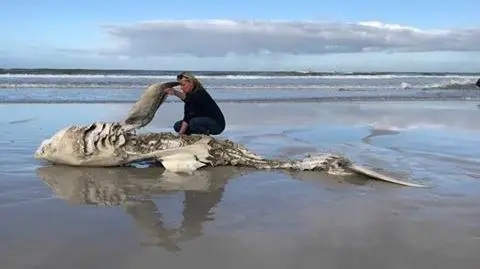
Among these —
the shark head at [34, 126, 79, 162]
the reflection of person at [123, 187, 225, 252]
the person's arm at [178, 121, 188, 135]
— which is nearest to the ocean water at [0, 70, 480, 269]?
the reflection of person at [123, 187, 225, 252]

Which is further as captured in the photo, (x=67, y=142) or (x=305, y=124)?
(x=305, y=124)

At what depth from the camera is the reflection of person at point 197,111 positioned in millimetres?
7879

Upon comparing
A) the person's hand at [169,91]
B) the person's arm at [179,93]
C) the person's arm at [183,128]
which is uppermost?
the person's hand at [169,91]

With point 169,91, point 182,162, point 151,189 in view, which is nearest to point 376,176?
point 182,162

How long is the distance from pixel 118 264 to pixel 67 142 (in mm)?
3711

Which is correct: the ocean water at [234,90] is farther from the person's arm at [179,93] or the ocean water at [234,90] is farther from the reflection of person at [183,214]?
the reflection of person at [183,214]

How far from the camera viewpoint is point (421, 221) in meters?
4.67

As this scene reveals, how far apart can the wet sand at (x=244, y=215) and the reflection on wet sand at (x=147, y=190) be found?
1 centimetres

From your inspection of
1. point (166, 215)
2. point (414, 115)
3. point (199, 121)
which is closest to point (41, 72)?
point (414, 115)

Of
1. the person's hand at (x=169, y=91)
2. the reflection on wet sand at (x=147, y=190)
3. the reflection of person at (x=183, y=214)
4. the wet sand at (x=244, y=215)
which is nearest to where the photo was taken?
the wet sand at (x=244, y=215)

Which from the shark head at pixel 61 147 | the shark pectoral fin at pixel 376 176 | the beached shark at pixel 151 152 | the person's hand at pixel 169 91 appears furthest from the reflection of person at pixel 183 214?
the person's hand at pixel 169 91

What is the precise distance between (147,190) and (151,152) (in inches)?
53.5

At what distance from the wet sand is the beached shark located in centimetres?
18

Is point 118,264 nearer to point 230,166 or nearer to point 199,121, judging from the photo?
point 230,166
